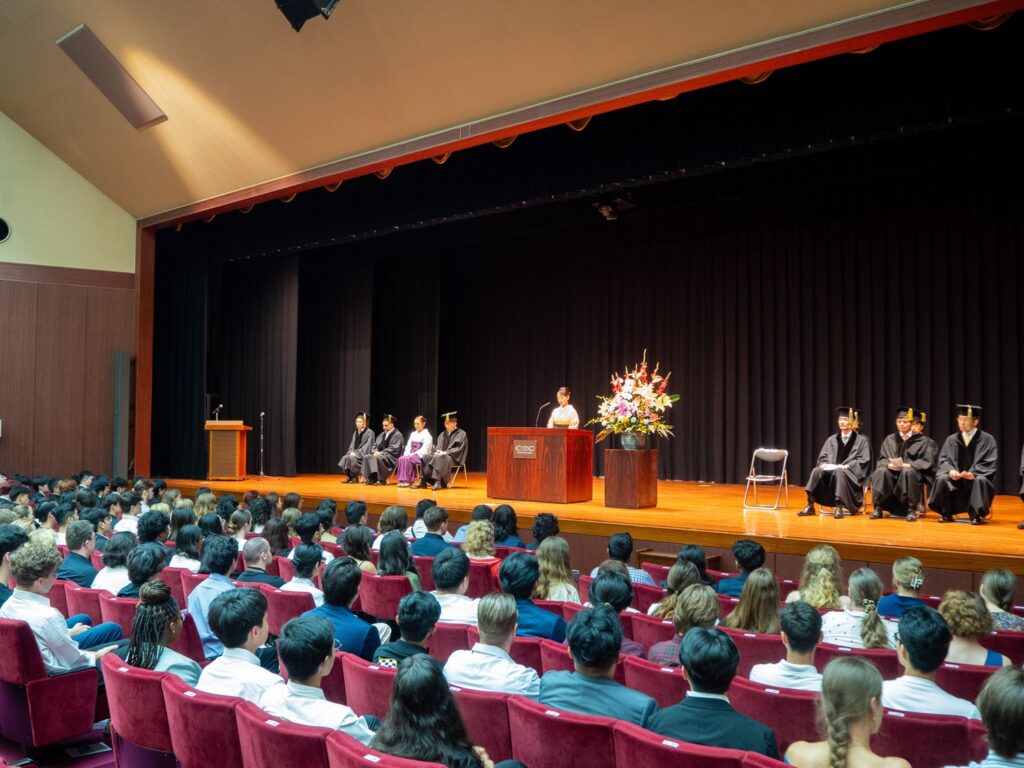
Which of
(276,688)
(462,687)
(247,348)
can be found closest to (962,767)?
(462,687)

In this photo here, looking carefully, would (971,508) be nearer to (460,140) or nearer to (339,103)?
(460,140)

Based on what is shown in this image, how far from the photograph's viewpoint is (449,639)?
3.89m

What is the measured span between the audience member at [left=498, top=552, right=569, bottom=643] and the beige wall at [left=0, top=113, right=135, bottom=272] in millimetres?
12648

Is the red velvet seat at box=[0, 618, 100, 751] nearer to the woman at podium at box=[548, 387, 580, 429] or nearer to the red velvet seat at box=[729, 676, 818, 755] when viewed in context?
the red velvet seat at box=[729, 676, 818, 755]

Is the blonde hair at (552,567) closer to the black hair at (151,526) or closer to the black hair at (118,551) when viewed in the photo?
the black hair at (118,551)

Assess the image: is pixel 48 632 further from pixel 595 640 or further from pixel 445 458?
pixel 445 458

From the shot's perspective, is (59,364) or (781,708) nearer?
(781,708)

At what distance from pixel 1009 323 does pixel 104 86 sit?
39.4 ft

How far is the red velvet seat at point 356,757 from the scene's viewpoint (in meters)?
2.07

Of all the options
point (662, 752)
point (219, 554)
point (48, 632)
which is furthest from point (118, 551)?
point (662, 752)

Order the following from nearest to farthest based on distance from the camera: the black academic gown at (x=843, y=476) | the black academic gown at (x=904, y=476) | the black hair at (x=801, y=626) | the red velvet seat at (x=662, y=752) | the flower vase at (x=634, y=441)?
the red velvet seat at (x=662, y=752), the black hair at (x=801, y=626), the black academic gown at (x=904, y=476), the black academic gown at (x=843, y=476), the flower vase at (x=634, y=441)

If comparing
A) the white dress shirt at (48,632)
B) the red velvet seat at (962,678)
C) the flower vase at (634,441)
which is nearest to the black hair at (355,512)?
the white dress shirt at (48,632)

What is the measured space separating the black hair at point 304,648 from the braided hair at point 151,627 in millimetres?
815

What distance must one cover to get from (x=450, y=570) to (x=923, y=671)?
2.05m
